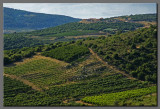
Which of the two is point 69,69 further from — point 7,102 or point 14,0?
point 14,0

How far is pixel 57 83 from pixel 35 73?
502 cm

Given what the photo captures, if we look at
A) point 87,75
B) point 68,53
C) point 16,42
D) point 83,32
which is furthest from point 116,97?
point 83,32

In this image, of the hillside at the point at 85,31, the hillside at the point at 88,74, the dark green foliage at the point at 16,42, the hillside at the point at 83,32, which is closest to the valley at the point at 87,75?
the hillside at the point at 88,74

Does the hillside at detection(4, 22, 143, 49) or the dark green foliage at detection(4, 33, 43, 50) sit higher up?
the hillside at detection(4, 22, 143, 49)

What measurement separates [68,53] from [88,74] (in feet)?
27.8

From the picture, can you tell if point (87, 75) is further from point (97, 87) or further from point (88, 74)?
point (97, 87)

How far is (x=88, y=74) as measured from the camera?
3350 cm

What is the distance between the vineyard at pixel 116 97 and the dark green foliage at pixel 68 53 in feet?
42.6

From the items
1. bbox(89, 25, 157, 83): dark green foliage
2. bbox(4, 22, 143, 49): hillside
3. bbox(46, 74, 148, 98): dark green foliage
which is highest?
bbox(4, 22, 143, 49): hillside

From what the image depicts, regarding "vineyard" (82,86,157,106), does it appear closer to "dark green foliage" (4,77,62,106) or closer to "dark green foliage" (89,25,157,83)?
"dark green foliage" (89,25,157,83)

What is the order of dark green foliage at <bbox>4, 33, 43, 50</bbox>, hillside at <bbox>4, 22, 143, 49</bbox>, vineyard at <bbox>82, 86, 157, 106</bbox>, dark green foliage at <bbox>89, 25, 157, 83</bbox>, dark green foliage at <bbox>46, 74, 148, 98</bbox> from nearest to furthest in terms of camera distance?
1. vineyard at <bbox>82, 86, 157, 106</bbox>
2. dark green foliage at <bbox>46, 74, 148, 98</bbox>
3. dark green foliage at <bbox>89, 25, 157, 83</bbox>
4. dark green foliage at <bbox>4, 33, 43, 50</bbox>
5. hillside at <bbox>4, 22, 143, 49</bbox>

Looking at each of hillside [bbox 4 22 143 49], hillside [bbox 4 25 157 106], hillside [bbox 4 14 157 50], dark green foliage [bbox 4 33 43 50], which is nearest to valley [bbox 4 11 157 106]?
hillside [bbox 4 25 157 106]

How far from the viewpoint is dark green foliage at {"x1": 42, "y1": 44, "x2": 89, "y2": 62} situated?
127 feet

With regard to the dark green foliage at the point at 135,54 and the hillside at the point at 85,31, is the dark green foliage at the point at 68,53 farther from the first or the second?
the hillside at the point at 85,31
